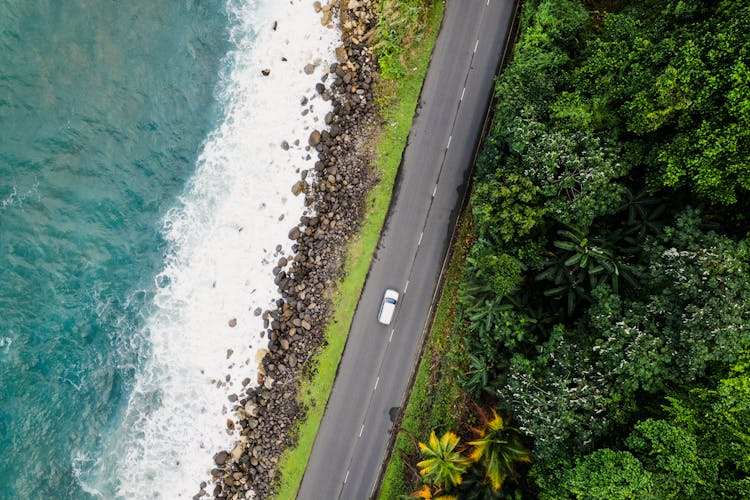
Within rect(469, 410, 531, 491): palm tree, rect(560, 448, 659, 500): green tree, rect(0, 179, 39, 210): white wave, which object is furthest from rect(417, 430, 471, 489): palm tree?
rect(0, 179, 39, 210): white wave

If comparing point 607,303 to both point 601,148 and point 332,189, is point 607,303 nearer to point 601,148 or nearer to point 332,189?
point 601,148

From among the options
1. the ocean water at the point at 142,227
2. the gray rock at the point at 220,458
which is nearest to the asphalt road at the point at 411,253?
the gray rock at the point at 220,458

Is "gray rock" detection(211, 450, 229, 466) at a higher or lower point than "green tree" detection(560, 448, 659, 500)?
lower

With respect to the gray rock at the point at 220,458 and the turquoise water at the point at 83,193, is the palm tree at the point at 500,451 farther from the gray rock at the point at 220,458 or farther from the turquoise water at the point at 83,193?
the turquoise water at the point at 83,193

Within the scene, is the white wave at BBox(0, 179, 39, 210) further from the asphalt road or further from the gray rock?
the asphalt road

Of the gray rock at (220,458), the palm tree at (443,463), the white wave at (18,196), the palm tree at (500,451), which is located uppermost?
the white wave at (18,196)

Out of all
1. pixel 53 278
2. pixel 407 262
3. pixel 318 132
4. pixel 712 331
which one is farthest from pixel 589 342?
pixel 53 278
